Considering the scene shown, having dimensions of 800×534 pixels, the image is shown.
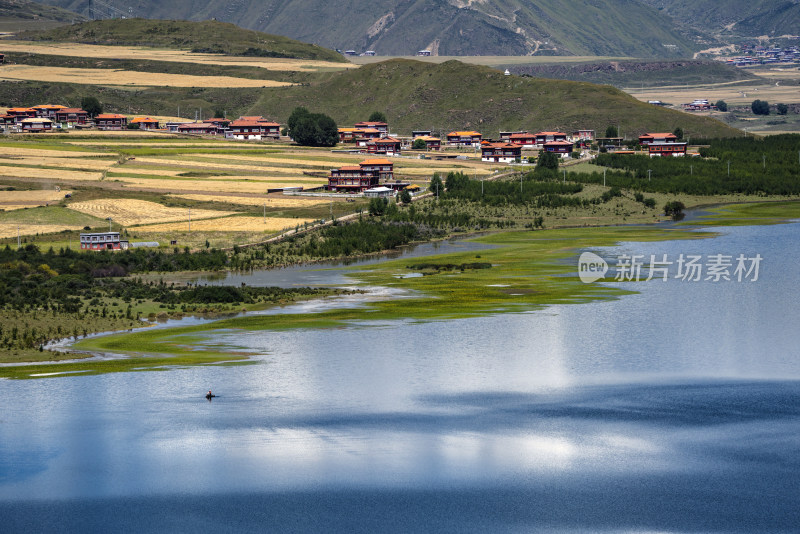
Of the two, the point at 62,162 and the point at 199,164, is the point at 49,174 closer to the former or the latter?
the point at 62,162

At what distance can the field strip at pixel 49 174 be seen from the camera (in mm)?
152375

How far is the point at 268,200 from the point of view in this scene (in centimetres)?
14212

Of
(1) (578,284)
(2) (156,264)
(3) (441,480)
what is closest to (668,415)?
(3) (441,480)

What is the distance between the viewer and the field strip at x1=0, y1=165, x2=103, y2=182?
500 feet

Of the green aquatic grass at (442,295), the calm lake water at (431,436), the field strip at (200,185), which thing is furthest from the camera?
the field strip at (200,185)

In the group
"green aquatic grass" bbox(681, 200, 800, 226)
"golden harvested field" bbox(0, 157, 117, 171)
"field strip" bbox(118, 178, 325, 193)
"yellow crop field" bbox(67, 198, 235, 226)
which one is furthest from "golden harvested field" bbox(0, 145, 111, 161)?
"green aquatic grass" bbox(681, 200, 800, 226)

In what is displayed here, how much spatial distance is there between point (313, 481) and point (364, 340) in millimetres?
25119

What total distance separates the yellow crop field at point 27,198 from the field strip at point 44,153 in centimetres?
3301

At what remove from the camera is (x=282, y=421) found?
5425cm

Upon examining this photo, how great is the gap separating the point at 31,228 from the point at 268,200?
106ft

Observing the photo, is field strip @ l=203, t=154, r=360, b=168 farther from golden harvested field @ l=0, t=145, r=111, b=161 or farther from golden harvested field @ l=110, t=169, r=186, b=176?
golden harvested field @ l=0, t=145, r=111, b=161

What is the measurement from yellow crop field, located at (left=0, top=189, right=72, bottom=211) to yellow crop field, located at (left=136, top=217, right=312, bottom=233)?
18.3 m

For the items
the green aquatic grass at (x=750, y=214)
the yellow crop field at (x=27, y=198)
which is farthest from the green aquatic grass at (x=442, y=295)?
the yellow crop field at (x=27, y=198)

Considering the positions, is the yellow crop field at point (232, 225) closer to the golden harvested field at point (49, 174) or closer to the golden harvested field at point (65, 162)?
the golden harvested field at point (49, 174)
